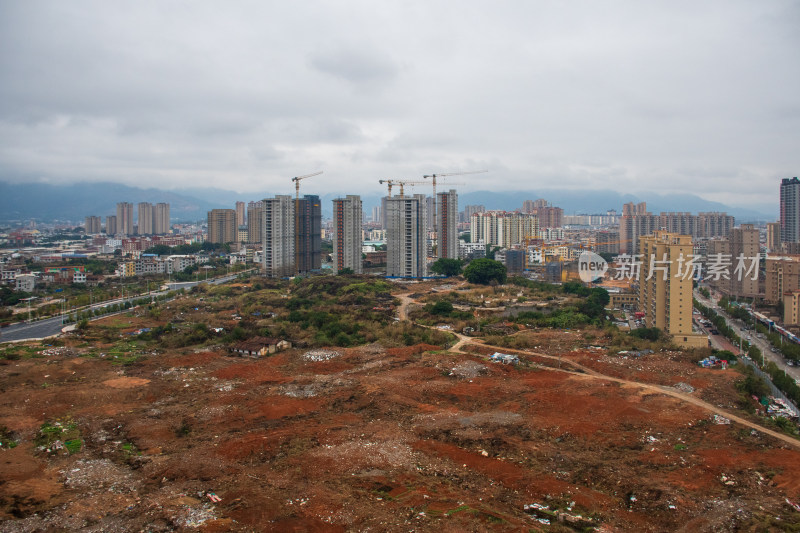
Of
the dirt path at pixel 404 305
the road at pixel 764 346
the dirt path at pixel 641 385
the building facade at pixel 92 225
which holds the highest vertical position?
the building facade at pixel 92 225

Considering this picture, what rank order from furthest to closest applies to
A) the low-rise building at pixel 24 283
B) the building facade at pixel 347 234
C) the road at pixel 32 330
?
the building facade at pixel 347 234
the low-rise building at pixel 24 283
the road at pixel 32 330

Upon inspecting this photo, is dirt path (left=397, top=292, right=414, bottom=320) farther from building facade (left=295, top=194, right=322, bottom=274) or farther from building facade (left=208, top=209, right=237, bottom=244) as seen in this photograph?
building facade (left=208, top=209, right=237, bottom=244)

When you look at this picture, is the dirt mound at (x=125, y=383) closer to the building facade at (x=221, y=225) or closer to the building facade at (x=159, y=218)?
the building facade at (x=221, y=225)

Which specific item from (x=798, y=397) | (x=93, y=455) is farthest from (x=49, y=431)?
(x=798, y=397)

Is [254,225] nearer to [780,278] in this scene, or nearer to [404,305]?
[404,305]

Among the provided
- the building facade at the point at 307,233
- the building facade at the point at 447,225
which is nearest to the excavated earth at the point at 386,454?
the building facade at the point at 307,233

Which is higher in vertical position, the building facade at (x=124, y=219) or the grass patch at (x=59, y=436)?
the building facade at (x=124, y=219)
